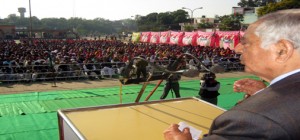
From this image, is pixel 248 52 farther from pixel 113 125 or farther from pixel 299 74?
pixel 113 125

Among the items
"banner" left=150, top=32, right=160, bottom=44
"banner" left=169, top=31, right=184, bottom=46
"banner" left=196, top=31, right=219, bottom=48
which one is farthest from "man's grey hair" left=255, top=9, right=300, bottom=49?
"banner" left=150, top=32, right=160, bottom=44

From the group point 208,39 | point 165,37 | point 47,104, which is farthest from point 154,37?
point 47,104

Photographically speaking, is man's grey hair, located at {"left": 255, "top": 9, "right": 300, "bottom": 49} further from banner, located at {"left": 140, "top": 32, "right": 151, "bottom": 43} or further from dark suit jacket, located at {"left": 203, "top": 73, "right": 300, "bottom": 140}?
banner, located at {"left": 140, "top": 32, "right": 151, "bottom": 43}

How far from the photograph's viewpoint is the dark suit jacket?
1196 millimetres

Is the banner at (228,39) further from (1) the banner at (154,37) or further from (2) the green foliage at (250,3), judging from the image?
(2) the green foliage at (250,3)

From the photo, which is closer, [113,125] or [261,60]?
[261,60]

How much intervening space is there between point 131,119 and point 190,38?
33100 mm

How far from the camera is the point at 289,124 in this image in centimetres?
121

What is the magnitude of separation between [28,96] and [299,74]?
39.2 feet

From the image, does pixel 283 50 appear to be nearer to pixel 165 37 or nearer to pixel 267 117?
pixel 267 117

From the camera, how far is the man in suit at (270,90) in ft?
3.96

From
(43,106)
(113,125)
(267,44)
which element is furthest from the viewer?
(43,106)

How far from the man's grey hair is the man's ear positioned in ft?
0.05

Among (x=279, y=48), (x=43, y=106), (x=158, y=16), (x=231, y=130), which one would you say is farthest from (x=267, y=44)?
(x=158, y=16)
